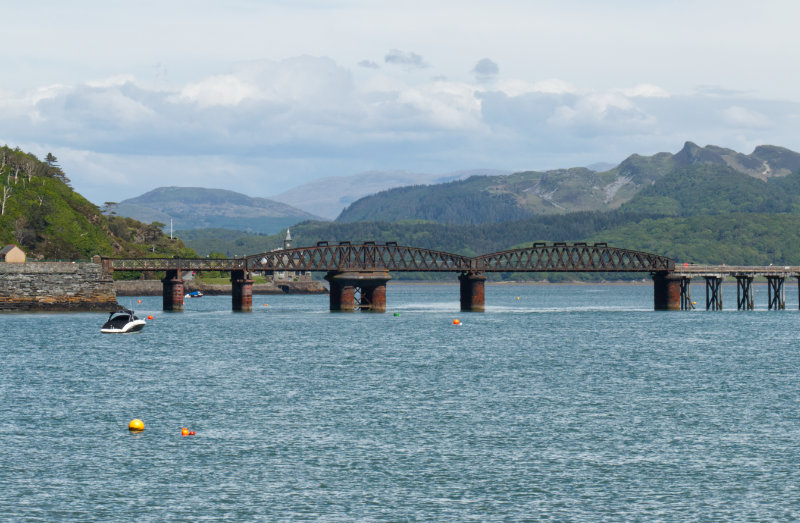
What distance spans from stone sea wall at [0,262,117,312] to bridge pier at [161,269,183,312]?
1419 centimetres

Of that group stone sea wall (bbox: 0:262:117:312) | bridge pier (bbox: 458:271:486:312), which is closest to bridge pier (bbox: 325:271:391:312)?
bridge pier (bbox: 458:271:486:312)

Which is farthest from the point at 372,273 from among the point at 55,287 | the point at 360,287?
the point at 55,287

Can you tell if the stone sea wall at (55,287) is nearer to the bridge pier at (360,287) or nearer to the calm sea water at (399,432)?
the bridge pier at (360,287)

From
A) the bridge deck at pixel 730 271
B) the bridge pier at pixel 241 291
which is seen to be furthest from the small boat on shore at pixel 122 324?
the bridge deck at pixel 730 271

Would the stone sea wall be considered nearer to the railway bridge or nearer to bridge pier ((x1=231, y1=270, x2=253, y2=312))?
the railway bridge

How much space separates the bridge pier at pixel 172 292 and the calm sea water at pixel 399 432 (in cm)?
6761

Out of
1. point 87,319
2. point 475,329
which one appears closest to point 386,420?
point 475,329

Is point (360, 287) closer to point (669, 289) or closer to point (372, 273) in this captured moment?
point (372, 273)

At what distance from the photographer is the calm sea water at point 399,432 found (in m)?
40.9

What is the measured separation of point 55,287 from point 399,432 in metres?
119

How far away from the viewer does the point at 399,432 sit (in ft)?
183

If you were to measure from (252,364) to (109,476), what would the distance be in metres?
46.4

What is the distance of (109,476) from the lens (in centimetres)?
4506

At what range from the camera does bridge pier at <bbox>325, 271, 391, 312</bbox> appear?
174m
